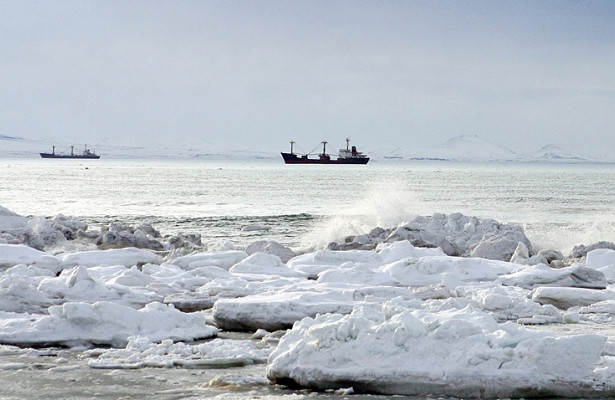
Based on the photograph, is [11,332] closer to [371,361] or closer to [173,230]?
[371,361]

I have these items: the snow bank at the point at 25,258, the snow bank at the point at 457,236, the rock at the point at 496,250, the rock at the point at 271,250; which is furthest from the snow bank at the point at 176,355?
the snow bank at the point at 457,236

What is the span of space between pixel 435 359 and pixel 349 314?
1067mm

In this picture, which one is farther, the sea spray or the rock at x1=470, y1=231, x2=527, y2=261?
the sea spray

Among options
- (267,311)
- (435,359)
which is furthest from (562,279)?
(435,359)

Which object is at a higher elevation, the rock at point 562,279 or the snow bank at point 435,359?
the snow bank at point 435,359

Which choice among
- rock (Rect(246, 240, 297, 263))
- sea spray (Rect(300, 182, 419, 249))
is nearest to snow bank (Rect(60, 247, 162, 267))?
rock (Rect(246, 240, 297, 263))

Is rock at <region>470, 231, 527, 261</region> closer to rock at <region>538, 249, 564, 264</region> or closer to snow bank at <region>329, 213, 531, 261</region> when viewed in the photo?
snow bank at <region>329, 213, 531, 261</region>

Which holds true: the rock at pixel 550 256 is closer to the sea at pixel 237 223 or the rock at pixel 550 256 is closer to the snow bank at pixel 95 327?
the sea at pixel 237 223

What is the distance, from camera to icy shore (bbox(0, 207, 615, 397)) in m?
5.93

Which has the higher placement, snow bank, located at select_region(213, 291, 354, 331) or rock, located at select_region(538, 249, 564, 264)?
snow bank, located at select_region(213, 291, 354, 331)

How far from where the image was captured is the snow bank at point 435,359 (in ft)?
19.1

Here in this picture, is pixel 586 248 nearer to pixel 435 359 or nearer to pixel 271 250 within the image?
pixel 271 250

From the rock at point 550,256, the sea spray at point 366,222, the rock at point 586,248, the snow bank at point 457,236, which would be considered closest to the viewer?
the rock at point 550,256

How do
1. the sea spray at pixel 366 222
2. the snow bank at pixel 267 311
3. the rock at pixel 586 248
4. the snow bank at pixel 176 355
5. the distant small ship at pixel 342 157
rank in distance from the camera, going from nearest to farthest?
1. the snow bank at pixel 176 355
2. the snow bank at pixel 267 311
3. the rock at pixel 586 248
4. the sea spray at pixel 366 222
5. the distant small ship at pixel 342 157
